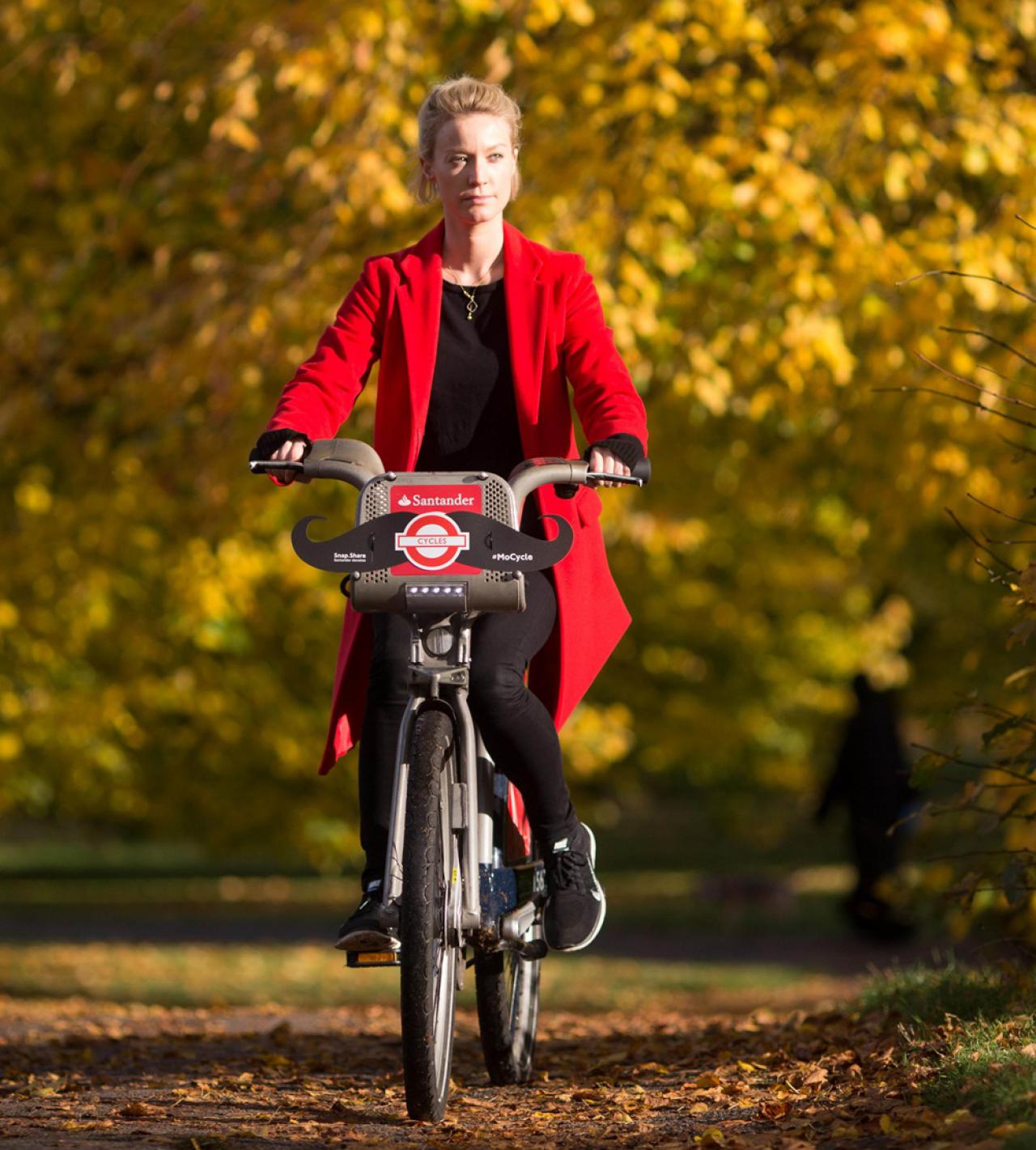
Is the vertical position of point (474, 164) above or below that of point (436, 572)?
above

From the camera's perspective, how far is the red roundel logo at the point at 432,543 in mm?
4238

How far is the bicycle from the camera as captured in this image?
13.7ft

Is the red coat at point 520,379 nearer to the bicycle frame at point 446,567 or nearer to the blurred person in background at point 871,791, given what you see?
the bicycle frame at point 446,567

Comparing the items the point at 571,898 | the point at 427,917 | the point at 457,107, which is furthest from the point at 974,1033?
the point at 457,107

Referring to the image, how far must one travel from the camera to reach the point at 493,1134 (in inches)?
164

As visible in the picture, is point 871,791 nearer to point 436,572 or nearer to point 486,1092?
point 486,1092

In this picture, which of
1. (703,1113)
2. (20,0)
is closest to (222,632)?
(20,0)

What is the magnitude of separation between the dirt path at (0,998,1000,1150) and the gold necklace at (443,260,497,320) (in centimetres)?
193

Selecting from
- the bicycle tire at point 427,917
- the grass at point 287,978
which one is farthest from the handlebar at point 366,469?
the grass at point 287,978

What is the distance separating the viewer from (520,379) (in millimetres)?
4684

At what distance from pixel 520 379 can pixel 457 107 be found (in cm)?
66

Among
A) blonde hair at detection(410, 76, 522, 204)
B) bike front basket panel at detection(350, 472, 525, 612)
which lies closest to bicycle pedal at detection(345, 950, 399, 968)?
bike front basket panel at detection(350, 472, 525, 612)

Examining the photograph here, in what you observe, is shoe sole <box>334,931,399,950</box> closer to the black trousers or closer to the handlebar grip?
the black trousers

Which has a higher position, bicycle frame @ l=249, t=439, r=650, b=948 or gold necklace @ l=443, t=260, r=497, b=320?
gold necklace @ l=443, t=260, r=497, b=320
